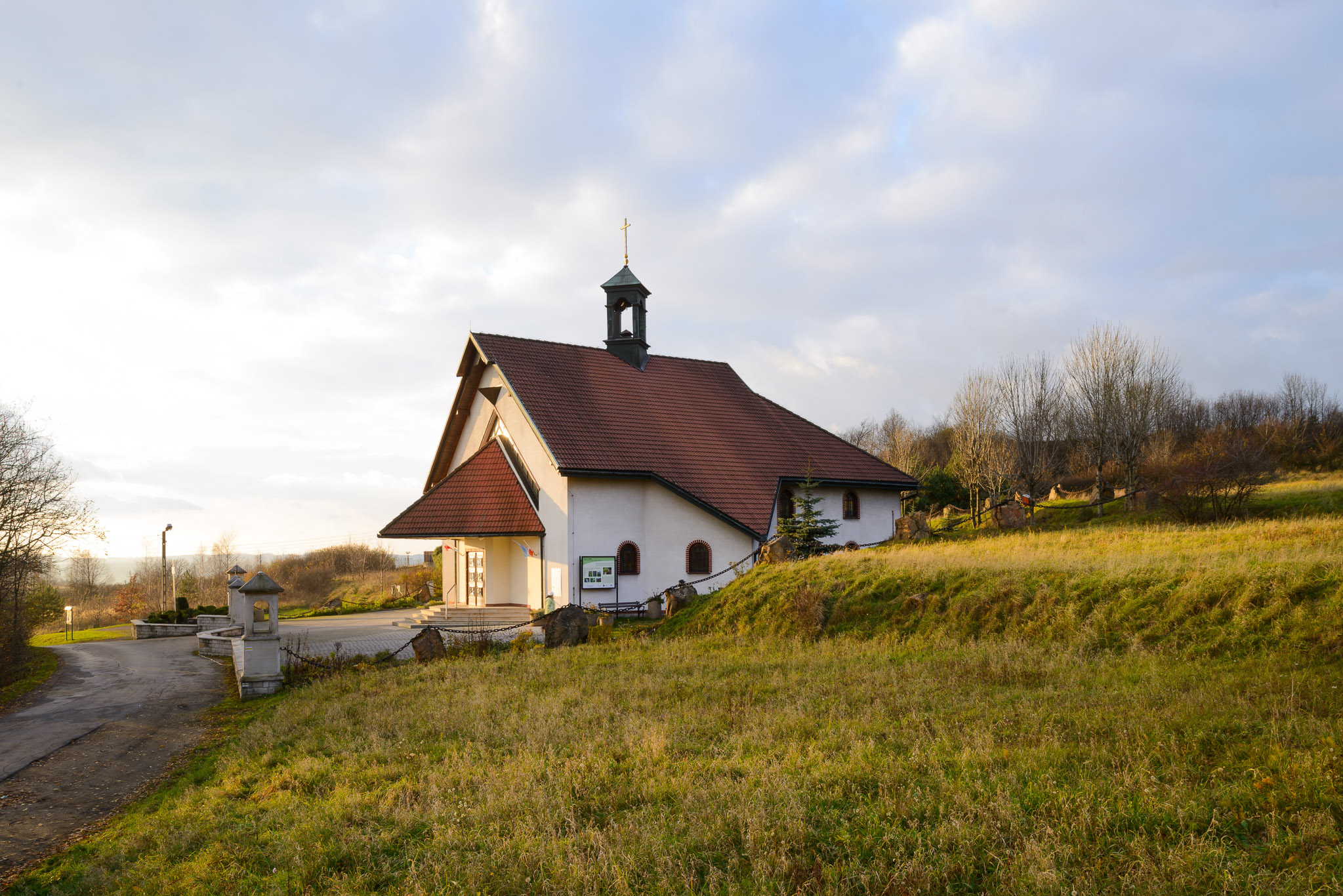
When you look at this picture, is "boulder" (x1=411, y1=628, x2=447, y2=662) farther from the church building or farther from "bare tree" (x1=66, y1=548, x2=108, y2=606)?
"bare tree" (x1=66, y1=548, x2=108, y2=606)

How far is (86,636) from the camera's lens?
34.0 m

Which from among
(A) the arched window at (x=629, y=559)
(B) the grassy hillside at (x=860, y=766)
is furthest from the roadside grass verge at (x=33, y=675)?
(A) the arched window at (x=629, y=559)

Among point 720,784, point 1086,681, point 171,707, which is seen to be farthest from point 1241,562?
point 171,707

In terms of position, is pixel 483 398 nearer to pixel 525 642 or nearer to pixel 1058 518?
pixel 525 642

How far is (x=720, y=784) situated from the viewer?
620 centimetres

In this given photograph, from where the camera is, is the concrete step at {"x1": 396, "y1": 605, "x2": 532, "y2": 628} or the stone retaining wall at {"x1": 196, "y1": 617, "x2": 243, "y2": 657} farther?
the concrete step at {"x1": 396, "y1": 605, "x2": 532, "y2": 628}

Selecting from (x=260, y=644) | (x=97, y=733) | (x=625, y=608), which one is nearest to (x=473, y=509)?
(x=625, y=608)

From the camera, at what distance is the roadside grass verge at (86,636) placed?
31812 mm

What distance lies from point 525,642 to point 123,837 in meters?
10.7

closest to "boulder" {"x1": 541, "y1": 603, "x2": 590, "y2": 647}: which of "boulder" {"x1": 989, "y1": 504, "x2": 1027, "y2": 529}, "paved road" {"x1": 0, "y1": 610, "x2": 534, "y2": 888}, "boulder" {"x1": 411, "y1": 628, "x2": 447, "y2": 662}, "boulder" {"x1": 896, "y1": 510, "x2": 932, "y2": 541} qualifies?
"boulder" {"x1": 411, "y1": 628, "x2": 447, "y2": 662}

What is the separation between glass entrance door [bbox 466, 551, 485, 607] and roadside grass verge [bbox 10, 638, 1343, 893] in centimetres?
1482

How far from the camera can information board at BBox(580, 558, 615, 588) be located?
22.6 m

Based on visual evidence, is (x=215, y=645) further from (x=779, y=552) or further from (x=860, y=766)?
(x=860, y=766)

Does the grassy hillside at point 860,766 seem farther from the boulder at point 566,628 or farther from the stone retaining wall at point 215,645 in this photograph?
the stone retaining wall at point 215,645
